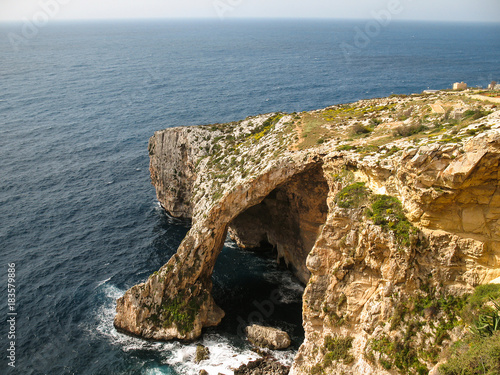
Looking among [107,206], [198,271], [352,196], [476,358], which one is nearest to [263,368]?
[198,271]

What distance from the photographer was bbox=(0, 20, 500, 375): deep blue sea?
44.8m

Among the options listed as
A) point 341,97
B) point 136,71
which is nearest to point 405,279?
point 341,97

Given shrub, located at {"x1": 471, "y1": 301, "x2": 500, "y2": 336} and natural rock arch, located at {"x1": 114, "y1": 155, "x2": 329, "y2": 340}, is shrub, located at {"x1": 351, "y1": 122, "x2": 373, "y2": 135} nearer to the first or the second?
natural rock arch, located at {"x1": 114, "y1": 155, "x2": 329, "y2": 340}

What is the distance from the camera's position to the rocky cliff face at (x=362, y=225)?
29.5 m

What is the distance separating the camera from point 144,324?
46406 mm

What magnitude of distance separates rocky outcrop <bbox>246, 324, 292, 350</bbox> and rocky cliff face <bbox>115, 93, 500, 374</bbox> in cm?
546

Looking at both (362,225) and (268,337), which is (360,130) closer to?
(362,225)

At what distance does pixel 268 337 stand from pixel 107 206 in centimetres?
4218

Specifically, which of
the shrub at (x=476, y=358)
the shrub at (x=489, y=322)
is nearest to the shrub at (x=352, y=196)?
the shrub at (x=489, y=322)

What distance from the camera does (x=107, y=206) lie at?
7325cm

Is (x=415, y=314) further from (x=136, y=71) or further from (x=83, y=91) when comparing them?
(x=136, y=71)

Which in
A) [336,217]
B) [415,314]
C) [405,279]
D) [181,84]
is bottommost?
[415,314]

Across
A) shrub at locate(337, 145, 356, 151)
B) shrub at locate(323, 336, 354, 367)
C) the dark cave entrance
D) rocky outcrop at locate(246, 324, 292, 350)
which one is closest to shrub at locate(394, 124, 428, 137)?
shrub at locate(337, 145, 356, 151)

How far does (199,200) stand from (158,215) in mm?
20349
